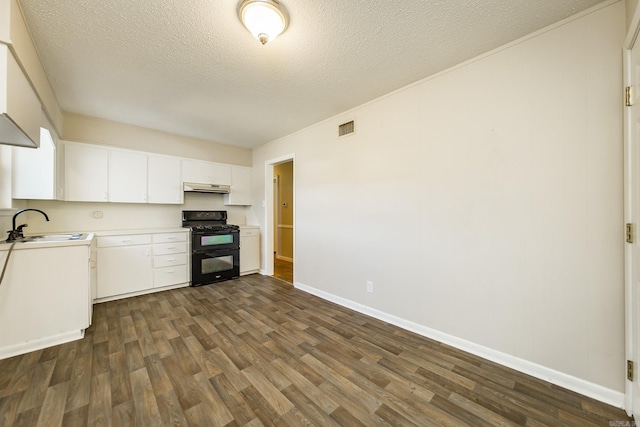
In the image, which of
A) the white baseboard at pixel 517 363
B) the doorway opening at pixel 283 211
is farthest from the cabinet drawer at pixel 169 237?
the white baseboard at pixel 517 363

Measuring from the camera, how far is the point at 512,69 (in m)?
1.87

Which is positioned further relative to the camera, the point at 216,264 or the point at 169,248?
the point at 216,264

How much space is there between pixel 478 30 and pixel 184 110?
3231 mm

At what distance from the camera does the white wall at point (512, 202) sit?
5.10 ft

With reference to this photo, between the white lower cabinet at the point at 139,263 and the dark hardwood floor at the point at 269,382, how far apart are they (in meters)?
0.77

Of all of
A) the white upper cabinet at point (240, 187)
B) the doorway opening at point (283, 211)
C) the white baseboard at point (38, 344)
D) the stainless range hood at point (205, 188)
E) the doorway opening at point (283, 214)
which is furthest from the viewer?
the doorway opening at point (283, 211)

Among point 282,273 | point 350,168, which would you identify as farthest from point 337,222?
point 282,273

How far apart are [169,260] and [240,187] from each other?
5.90 feet

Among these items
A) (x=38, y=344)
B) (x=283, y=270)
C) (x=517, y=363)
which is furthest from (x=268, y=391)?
(x=283, y=270)

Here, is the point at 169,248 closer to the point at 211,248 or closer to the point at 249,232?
the point at 211,248

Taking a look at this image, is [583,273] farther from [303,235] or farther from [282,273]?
[282,273]

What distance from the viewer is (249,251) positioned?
15.0 feet

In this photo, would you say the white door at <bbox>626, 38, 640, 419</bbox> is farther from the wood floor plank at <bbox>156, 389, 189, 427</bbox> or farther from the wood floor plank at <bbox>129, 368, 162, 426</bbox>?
the wood floor plank at <bbox>129, 368, 162, 426</bbox>

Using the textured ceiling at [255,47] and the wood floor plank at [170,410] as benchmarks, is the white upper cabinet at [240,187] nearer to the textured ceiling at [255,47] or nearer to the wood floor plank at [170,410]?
the textured ceiling at [255,47]
